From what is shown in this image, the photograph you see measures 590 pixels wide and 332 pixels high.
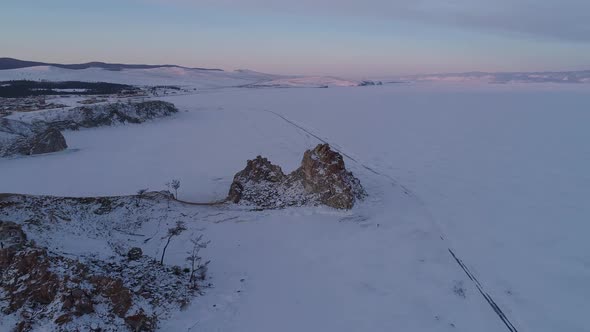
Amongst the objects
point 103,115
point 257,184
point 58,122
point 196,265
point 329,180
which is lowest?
point 196,265

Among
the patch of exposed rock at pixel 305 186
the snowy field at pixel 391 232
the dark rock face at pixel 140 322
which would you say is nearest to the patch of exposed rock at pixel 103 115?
the snowy field at pixel 391 232

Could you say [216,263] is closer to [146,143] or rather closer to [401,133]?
[146,143]

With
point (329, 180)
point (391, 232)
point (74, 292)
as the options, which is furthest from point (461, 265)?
point (74, 292)

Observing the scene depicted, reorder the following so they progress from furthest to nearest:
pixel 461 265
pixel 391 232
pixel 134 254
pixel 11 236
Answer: pixel 391 232, pixel 461 265, pixel 134 254, pixel 11 236

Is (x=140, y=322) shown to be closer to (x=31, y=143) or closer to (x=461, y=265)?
(x=461, y=265)

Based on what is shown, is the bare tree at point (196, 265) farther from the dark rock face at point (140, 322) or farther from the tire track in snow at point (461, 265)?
the tire track in snow at point (461, 265)

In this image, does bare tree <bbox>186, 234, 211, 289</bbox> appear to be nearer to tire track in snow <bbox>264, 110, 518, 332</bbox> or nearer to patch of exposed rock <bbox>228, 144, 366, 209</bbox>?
patch of exposed rock <bbox>228, 144, 366, 209</bbox>
